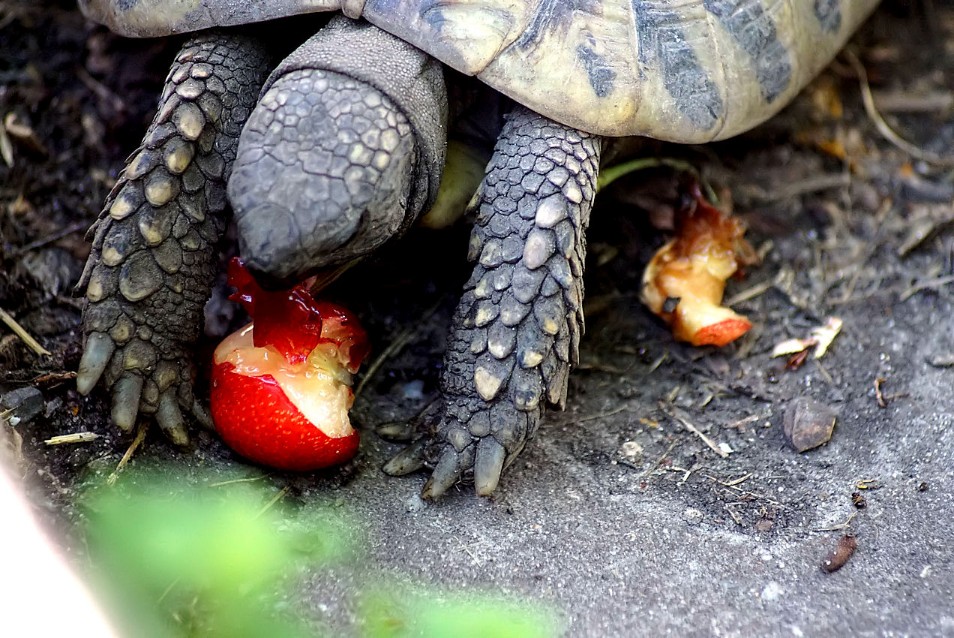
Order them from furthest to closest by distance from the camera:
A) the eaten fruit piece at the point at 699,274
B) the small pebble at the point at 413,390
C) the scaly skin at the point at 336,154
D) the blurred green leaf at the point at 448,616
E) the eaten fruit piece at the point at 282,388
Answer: the eaten fruit piece at the point at 699,274, the small pebble at the point at 413,390, the eaten fruit piece at the point at 282,388, the scaly skin at the point at 336,154, the blurred green leaf at the point at 448,616

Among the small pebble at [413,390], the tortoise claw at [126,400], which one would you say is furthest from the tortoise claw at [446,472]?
the tortoise claw at [126,400]

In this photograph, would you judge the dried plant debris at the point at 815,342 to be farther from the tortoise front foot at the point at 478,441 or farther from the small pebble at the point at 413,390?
the small pebble at the point at 413,390

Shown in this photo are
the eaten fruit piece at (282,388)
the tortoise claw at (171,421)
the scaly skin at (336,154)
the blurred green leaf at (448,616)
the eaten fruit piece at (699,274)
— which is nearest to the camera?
the blurred green leaf at (448,616)

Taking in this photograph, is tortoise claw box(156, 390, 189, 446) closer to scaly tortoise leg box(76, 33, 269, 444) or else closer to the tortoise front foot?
scaly tortoise leg box(76, 33, 269, 444)

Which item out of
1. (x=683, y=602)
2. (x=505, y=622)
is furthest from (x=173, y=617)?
(x=683, y=602)

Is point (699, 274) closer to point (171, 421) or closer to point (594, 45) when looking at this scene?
point (594, 45)
